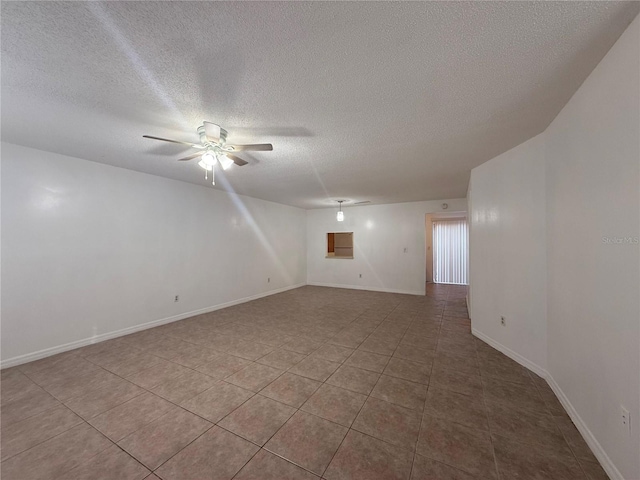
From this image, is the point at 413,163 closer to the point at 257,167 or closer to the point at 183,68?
the point at 257,167

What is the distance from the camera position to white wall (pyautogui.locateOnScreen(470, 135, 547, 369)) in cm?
246

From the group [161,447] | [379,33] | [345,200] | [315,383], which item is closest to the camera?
[379,33]

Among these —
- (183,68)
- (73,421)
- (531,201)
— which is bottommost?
(73,421)

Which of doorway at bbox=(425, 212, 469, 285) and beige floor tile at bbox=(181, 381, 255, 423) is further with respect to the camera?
doorway at bbox=(425, 212, 469, 285)

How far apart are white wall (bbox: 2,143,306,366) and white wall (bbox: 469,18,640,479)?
501cm

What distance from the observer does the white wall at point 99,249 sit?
276 centimetres

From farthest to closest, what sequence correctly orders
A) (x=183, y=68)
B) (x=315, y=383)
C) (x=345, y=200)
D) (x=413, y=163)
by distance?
(x=345, y=200) < (x=413, y=163) < (x=315, y=383) < (x=183, y=68)

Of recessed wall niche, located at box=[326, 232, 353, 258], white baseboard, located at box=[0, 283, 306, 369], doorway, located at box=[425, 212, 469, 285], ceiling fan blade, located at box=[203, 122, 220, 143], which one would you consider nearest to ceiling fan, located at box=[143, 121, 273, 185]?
ceiling fan blade, located at box=[203, 122, 220, 143]

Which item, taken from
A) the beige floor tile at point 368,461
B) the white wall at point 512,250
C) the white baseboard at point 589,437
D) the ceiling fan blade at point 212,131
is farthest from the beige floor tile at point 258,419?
the white wall at point 512,250

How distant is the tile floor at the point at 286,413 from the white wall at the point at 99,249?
1.61ft

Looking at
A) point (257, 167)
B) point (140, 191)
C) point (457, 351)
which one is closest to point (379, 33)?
point (257, 167)

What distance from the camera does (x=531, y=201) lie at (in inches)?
99.7

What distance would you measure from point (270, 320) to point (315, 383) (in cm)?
211

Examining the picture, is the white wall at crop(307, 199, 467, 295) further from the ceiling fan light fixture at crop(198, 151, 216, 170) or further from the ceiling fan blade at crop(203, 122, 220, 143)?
the ceiling fan blade at crop(203, 122, 220, 143)
